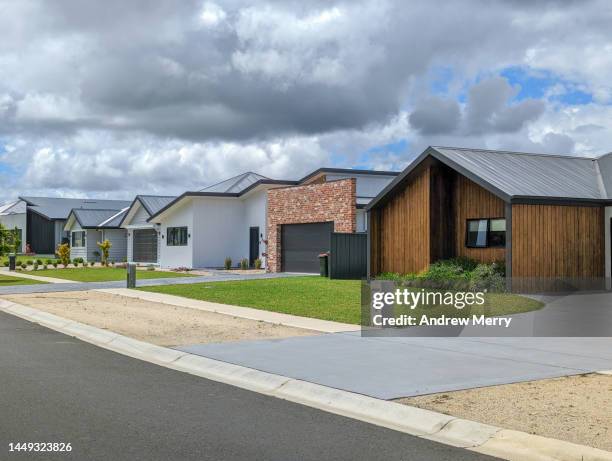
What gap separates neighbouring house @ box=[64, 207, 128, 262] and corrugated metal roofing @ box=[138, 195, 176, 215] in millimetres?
7084

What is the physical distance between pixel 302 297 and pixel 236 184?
77.5ft

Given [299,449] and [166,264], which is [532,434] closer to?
[299,449]

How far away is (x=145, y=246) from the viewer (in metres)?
50.7

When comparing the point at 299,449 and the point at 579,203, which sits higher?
the point at 579,203

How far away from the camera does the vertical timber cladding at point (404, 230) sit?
1019 inches

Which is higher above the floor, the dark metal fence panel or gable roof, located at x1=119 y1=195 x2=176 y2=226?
gable roof, located at x1=119 y1=195 x2=176 y2=226

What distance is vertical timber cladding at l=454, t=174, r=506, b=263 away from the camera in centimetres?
2422

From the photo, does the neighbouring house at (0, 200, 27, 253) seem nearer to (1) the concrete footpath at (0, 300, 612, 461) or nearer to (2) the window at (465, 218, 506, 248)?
(2) the window at (465, 218, 506, 248)

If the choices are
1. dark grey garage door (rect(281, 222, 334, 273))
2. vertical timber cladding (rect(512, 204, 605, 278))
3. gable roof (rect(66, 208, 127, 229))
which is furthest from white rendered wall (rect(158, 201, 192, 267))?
vertical timber cladding (rect(512, 204, 605, 278))

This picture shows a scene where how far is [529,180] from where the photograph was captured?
24.1 m

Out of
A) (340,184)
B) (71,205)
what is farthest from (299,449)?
(71,205)

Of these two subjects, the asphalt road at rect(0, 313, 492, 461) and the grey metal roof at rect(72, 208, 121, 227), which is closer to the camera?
the asphalt road at rect(0, 313, 492, 461)

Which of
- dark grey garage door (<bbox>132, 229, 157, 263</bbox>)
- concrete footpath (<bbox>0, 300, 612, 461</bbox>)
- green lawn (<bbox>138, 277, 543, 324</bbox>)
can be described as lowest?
concrete footpath (<bbox>0, 300, 612, 461</bbox>)

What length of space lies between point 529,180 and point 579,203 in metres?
1.64
